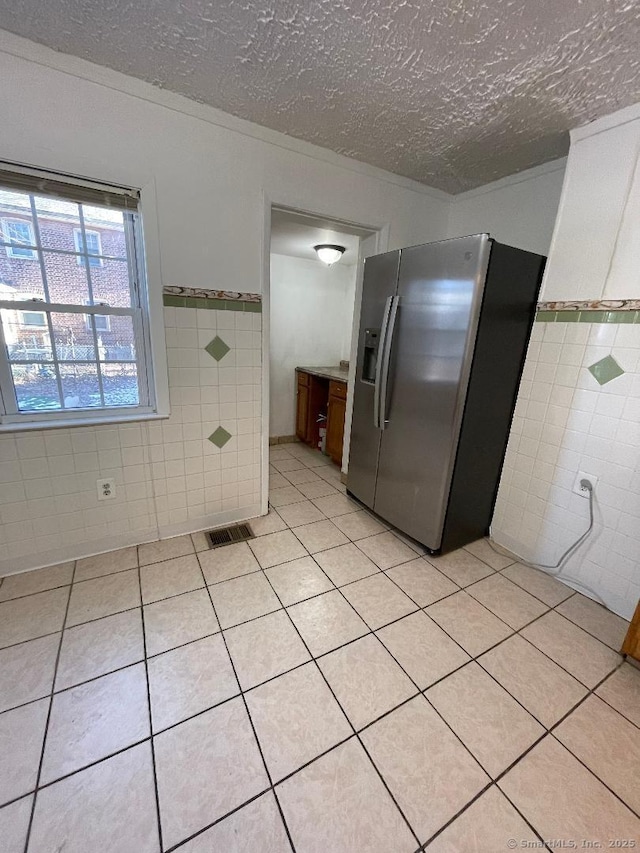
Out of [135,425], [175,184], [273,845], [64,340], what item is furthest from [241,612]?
[175,184]

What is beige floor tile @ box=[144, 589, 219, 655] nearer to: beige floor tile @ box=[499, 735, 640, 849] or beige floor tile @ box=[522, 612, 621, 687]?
beige floor tile @ box=[499, 735, 640, 849]

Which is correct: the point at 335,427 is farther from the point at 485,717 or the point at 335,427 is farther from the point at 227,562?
the point at 485,717

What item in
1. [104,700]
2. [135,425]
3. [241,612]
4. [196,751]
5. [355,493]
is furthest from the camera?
[355,493]

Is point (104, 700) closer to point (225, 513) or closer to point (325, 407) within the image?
point (225, 513)

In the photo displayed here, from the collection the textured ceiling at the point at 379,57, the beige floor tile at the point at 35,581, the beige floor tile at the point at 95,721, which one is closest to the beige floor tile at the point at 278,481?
the beige floor tile at the point at 35,581

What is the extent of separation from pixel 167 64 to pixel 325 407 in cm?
277

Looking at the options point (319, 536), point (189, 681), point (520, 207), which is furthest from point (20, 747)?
point (520, 207)

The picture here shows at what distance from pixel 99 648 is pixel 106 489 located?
0.81m

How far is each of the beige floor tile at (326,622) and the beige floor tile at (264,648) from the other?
5 cm

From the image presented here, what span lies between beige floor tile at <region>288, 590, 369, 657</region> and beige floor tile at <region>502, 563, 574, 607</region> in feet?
3.29

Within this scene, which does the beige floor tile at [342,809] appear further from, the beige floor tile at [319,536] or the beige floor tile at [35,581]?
the beige floor tile at [35,581]

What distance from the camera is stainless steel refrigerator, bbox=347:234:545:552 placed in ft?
5.61

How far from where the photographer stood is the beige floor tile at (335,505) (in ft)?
8.36

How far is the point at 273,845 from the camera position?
894 mm
